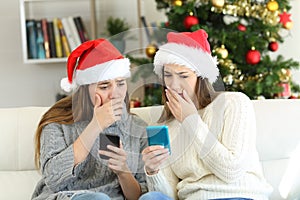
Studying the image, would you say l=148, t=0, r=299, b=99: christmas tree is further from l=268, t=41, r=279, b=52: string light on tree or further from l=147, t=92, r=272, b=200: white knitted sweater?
l=147, t=92, r=272, b=200: white knitted sweater

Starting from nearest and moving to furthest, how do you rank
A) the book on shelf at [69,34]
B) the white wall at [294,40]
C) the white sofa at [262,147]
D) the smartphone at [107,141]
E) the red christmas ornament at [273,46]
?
the smartphone at [107,141] < the white sofa at [262,147] < the red christmas ornament at [273,46] < the book on shelf at [69,34] < the white wall at [294,40]

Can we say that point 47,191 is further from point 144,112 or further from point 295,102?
point 295,102

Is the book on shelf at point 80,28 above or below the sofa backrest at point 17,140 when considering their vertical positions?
above

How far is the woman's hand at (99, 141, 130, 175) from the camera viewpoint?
1.84 metres

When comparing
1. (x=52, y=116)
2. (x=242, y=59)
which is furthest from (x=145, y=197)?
(x=242, y=59)

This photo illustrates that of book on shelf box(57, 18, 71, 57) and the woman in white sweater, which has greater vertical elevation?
book on shelf box(57, 18, 71, 57)

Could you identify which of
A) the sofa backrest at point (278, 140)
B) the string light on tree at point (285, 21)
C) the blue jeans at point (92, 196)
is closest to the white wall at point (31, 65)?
the string light on tree at point (285, 21)

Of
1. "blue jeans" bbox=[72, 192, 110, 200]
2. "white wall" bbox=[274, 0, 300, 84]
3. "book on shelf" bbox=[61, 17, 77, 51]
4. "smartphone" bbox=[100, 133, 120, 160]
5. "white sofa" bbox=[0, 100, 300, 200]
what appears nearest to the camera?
"blue jeans" bbox=[72, 192, 110, 200]

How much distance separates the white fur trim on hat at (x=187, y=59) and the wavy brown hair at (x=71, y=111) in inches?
6.5

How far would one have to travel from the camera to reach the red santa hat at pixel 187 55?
175cm

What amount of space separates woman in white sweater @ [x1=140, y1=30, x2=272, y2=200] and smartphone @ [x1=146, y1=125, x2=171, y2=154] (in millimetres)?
19

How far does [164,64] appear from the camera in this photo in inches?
69.2

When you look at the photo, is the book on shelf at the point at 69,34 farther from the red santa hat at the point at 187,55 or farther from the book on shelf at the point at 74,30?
the red santa hat at the point at 187,55

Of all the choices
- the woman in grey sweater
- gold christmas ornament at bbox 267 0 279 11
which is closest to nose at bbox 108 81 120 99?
the woman in grey sweater
